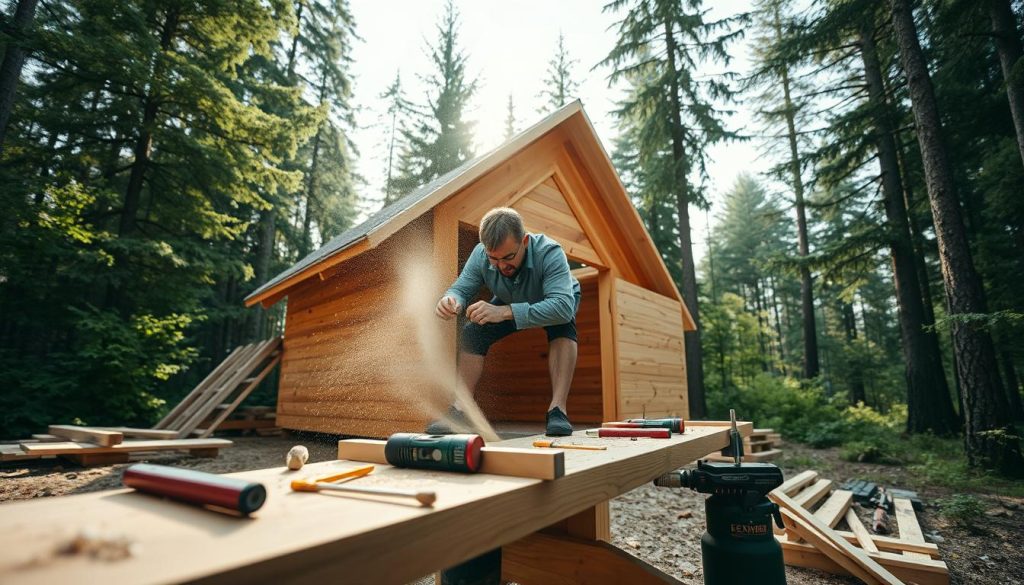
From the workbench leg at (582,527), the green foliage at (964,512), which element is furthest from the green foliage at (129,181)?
the green foliage at (964,512)

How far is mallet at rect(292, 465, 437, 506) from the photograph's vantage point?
70cm

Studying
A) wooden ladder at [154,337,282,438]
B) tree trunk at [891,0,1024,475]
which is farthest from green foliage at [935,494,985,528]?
wooden ladder at [154,337,282,438]

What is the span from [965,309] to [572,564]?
24.7 ft

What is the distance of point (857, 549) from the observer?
2.99 metres

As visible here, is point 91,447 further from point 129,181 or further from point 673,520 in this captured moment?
point 129,181

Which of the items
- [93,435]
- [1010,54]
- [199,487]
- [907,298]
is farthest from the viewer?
[907,298]

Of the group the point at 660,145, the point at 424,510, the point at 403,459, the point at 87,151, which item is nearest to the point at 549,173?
the point at 403,459

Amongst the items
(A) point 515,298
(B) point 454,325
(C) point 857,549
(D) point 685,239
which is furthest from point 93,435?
(D) point 685,239

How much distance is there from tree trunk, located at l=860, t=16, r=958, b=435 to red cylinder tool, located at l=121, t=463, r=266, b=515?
11717 mm

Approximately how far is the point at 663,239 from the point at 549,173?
1121 centimetres

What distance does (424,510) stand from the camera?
0.69 m

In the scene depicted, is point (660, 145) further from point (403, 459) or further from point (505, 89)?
point (403, 459)

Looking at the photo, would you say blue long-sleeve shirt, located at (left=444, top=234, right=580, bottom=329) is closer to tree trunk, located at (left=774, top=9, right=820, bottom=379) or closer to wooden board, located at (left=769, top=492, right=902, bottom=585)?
wooden board, located at (left=769, top=492, right=902, bottom=585)

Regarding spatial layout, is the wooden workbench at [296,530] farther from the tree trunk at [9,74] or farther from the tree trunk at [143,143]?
the tree trunk at [9,74]
